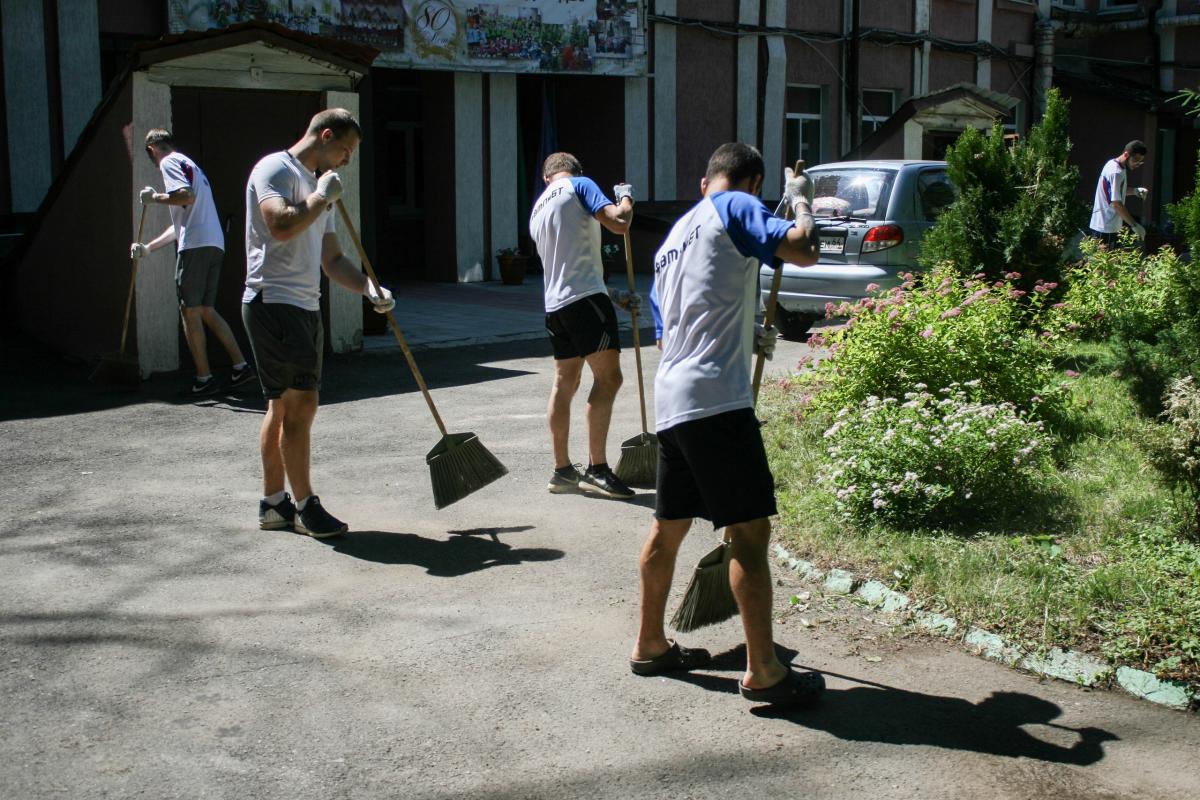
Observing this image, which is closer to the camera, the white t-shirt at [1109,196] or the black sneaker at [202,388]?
the black sneaker at [202,388]

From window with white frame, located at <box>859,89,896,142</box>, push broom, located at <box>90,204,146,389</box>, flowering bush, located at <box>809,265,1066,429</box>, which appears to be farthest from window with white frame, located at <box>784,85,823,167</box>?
flowering bush, located at <box>809,265,1066,429</box>

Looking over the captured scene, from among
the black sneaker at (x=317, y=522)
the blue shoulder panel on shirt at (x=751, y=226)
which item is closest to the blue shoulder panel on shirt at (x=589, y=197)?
the black sneaker at (x=317, y=522)

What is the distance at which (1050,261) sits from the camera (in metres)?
10.1

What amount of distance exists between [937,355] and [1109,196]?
28.9ft

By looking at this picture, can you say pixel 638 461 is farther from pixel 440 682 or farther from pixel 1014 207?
pixel 1014 207

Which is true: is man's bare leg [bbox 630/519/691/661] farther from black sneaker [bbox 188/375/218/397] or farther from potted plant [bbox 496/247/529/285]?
potted plant [bbox 496/247/529/285]

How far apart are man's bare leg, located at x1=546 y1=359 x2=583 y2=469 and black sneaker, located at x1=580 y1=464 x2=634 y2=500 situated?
0.54 feet

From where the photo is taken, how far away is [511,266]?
59.7 ft

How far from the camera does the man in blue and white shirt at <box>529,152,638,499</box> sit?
22.7 ft

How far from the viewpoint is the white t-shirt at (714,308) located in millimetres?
4348

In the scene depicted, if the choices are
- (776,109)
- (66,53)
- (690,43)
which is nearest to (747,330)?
(66,53)

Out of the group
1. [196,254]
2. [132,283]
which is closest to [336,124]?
[196,254]

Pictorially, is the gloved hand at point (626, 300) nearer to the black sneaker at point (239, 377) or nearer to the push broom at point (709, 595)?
the push broom at point (709, 595)

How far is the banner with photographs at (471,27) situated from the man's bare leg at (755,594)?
11.9 metres
